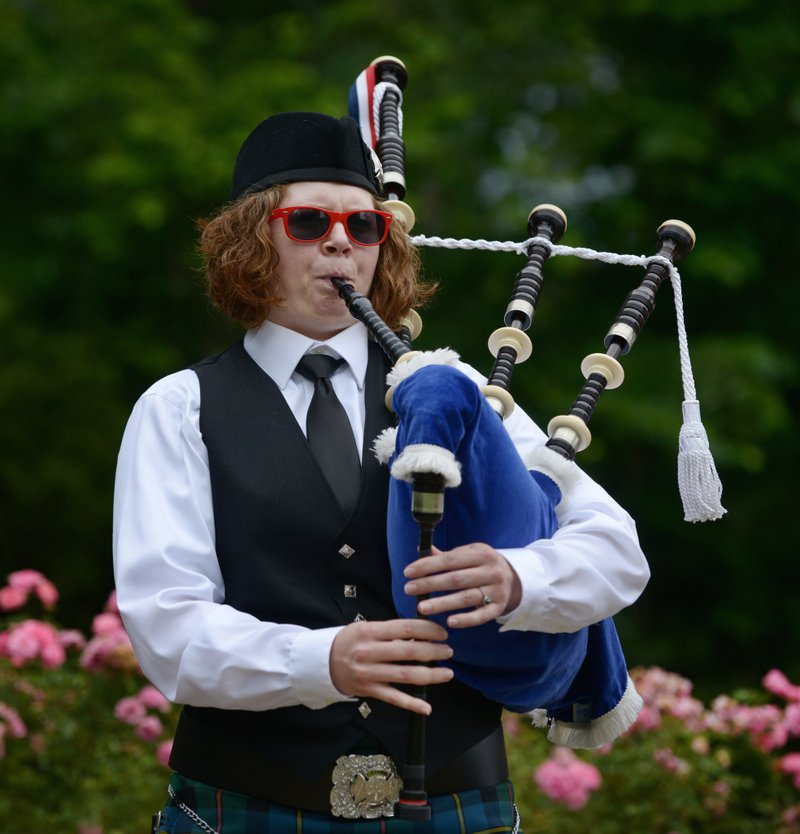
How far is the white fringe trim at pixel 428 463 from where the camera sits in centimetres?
179

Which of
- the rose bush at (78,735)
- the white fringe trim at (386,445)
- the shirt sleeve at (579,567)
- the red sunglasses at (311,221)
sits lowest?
the shirt sleeve at (579,567)

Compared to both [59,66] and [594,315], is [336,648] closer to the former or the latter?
[594,315]

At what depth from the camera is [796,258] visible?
8.27 meters

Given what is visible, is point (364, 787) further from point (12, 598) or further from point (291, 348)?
point (12, 598)

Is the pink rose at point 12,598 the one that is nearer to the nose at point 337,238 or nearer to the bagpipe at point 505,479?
the bagpipe at point 505,479

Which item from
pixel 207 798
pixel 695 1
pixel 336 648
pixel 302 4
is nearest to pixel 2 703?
pixel 207 798

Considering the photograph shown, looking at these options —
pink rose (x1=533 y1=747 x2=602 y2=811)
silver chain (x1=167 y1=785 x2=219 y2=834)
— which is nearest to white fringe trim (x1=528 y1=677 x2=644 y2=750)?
silver chain (x1=167 y1=785 x2=219 y2=834)

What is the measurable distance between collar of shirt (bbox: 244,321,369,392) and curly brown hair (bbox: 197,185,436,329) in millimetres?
54

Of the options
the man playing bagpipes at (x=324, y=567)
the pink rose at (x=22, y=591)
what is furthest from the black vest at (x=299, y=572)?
the pink rose at (x=22, y=591)

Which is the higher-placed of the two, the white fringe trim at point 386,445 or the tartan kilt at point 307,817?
the white fringe trim at point 386,445

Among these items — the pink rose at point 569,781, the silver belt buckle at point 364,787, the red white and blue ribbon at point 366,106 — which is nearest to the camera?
the silver belt buckle at point 364,787

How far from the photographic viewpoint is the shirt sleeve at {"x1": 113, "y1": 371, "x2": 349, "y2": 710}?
6.40ft

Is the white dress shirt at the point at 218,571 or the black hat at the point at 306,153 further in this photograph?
the black hat at the point at 306,153

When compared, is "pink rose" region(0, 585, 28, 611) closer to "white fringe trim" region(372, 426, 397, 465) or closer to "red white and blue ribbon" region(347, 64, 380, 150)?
"red white and blue ribbon" region(347, 64, 380, 150)
